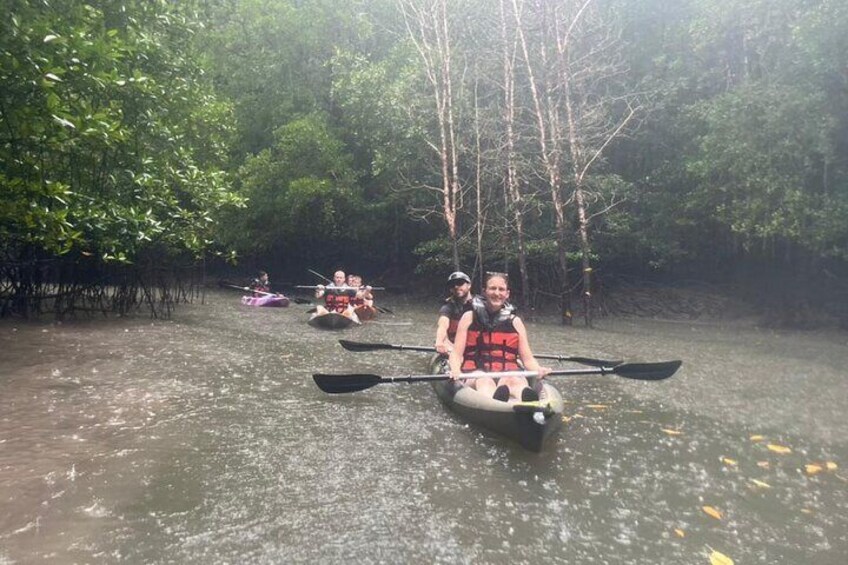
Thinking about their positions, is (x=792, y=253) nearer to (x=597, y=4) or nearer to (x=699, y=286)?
(x=699, y=286)

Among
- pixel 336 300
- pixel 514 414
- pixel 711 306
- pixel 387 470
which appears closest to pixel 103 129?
pixel 387 470

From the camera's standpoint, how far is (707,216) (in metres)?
18.6

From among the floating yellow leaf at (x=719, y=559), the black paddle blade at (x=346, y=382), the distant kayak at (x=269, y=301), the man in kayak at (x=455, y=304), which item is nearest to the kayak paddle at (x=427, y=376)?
the black paddle blade at (x=346, y=382)

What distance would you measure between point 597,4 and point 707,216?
7.39 m

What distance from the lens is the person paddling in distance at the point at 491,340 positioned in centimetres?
689

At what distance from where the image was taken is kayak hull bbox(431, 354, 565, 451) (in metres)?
5.53

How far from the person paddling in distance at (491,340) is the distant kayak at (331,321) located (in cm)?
800

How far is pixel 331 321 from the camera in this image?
586 inches

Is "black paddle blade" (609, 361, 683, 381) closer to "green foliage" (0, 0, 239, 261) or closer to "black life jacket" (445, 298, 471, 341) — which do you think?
"black life jacket" (445, 298, 471, 341)

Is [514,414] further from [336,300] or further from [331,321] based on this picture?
[336,300]

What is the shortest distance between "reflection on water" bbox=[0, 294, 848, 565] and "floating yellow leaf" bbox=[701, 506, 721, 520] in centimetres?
6

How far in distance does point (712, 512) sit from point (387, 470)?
8.04 ft

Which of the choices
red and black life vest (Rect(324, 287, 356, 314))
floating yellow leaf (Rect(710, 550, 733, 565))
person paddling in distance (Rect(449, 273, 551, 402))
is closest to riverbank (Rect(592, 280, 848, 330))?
red and black life vest (Rect(324, 287, 356, 314))

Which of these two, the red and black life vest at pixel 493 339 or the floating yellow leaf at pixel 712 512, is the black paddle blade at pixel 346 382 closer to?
the red and black life vest at pixel 493 339
